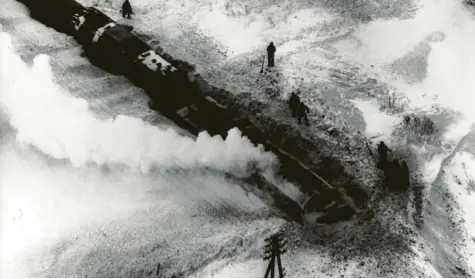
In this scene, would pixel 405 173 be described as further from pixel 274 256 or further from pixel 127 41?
pixel 127 41

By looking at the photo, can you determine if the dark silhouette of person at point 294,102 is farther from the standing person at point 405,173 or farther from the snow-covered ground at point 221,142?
the standing person at point 405,173

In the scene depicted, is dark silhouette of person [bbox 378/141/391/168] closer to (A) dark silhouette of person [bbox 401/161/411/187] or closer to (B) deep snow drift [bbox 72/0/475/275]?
(A) dark silhouette of person [bbox 401/161/411/187]

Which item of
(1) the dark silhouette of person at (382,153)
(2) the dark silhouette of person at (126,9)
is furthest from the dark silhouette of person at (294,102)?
(2) the dark silhouette of person at (126,9)

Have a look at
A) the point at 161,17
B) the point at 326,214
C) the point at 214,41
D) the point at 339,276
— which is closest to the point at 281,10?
the point at 214,41

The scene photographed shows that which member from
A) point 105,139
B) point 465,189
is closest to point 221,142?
point 105,139

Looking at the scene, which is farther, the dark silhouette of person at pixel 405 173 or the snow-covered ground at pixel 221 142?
the dark silhouette of person at pixel 405 173

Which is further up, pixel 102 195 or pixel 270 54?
pixel 270 54
